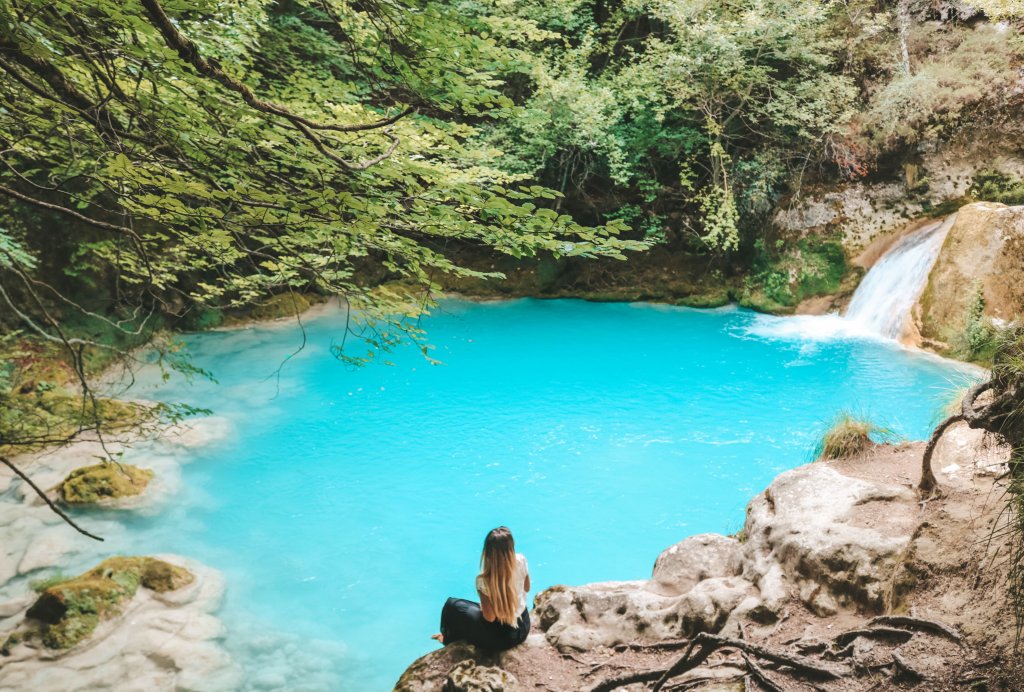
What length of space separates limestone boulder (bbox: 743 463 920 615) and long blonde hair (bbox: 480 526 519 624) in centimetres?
153

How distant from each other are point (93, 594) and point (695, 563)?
16.6 ft

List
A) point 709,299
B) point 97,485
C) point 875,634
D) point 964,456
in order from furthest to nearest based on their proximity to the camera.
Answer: point 709,299 < point 97,485 < point 964,456 < point 875,634

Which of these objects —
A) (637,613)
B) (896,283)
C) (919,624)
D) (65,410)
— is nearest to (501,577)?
(637,613)

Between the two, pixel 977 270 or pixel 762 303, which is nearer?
pixel 977 270

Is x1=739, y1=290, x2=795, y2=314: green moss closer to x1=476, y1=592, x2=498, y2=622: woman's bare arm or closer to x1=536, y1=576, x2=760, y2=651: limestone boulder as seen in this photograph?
x1=536, y1=576, x2=760, y2=651: limestone boulder

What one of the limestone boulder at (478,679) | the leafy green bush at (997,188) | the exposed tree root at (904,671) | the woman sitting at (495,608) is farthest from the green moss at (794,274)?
the limestone boulder at (478,679)

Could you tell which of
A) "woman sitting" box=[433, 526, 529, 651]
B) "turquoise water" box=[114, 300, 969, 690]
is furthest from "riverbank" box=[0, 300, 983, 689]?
"woman sitting" box=[433, 526, 529, 651]

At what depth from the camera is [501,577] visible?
3496 millimetres

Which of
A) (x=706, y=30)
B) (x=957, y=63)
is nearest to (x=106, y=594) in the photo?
(x=706, y=30)

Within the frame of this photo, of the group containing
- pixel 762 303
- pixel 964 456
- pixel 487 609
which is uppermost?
pixel 762 303

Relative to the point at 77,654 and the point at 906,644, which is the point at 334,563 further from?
the point at 906,644

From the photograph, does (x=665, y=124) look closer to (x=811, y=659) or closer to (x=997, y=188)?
(x=997, y=188)

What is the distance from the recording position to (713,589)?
3814 mm

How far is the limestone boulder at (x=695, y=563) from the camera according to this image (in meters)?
4.31
